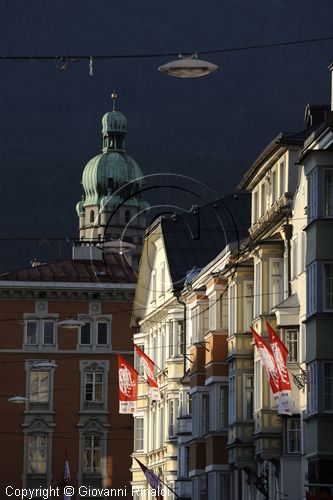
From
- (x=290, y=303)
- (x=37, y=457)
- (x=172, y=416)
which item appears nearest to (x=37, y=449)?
(x=37, y=457)

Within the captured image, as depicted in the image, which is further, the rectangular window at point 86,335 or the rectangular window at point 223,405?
the rectangular window at point 86,335

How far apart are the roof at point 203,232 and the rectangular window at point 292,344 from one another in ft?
104

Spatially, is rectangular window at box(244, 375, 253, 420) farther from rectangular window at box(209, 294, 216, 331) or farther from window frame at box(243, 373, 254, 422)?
rectangular window at box(209, 294, 216, 331)

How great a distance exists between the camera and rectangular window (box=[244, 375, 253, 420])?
2596 inches

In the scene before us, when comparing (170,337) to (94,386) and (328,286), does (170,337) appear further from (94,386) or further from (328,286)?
(328,286)

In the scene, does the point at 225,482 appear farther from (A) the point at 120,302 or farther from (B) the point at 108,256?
(B) the point at 108,256

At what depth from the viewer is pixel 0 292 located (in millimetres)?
117625

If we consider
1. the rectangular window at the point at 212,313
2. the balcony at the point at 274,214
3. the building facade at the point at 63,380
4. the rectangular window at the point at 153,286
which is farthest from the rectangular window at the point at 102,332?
the balcony at the point at 274,214

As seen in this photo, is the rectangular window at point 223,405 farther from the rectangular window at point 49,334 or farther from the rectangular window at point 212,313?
the rectangular window at point 49,334

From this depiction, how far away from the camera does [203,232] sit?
3789 inches

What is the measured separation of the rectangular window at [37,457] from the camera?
115875mm

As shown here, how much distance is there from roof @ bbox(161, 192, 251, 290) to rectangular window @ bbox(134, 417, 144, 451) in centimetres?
1002

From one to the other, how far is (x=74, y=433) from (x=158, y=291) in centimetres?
2406

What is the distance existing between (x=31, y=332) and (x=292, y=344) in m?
60.6
